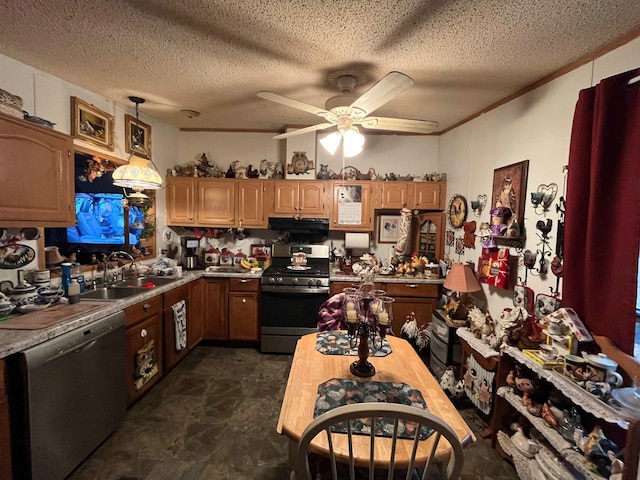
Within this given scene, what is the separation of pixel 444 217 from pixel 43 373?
3.63 m

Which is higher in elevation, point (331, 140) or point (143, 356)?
point (331, 140)

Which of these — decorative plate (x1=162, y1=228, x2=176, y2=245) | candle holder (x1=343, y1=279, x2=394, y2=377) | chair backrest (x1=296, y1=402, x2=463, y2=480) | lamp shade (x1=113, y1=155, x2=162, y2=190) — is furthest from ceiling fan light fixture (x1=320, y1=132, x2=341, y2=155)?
decorative plate (x1=162, y1=228, x2=176, y2=245)

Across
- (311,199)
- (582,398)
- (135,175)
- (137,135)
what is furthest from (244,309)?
(582,398)

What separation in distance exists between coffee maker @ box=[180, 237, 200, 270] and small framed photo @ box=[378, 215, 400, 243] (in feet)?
7.75

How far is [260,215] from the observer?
3521 millimetres

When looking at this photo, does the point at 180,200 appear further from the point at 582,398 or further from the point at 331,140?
the point at 582,398

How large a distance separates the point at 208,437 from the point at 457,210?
305 centimetres

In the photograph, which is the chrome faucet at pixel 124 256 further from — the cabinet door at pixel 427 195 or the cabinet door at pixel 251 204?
the cabinet door at pixel 427 195

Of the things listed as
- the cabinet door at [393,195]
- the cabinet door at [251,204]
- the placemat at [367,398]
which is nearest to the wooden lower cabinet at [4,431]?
the placemat at [367,398]

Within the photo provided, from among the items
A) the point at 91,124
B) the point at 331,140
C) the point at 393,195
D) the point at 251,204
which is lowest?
the point at 251,204

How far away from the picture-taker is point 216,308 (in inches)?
131

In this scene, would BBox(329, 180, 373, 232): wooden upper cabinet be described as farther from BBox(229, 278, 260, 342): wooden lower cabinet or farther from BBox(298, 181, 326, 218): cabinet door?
BBox(229, 278, 260, 342): wooden lower cabinet

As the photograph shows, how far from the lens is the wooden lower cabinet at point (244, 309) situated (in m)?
3.28

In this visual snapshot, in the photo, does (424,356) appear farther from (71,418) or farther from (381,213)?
(71,418)
